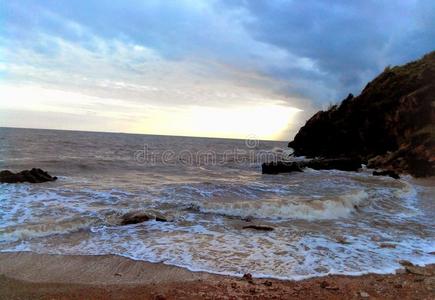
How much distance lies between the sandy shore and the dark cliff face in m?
17.9

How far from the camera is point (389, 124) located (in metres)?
29.5

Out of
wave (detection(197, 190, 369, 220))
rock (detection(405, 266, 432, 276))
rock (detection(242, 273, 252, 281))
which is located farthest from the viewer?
wave (detection(197, 190, 369, 220))

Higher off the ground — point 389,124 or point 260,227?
point 389,124

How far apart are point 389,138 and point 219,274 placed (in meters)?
26.7

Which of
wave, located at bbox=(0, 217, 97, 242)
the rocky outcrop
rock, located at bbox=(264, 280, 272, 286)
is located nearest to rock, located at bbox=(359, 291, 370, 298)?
rock, located at bbox=(264, 280, 272, 286)

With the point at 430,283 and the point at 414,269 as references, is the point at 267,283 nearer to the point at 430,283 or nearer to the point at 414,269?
the point at 430,283

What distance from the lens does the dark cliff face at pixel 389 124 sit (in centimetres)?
2398

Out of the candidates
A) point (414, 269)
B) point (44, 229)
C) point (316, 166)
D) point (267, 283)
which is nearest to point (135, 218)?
point (44, 229)

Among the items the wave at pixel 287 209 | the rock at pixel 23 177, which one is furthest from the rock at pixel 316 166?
the rock at pixel 23 177

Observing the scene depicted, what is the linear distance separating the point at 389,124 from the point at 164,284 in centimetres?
2752

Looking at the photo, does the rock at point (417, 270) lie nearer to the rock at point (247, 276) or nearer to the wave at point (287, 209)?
the rock at point (247, 276)

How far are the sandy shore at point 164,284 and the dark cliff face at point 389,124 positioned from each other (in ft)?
58.7

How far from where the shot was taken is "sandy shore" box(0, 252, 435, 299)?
→ 17.7ft

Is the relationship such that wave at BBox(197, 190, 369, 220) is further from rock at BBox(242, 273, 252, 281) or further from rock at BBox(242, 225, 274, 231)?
rock at BBox(242, 273, 252, 281)
